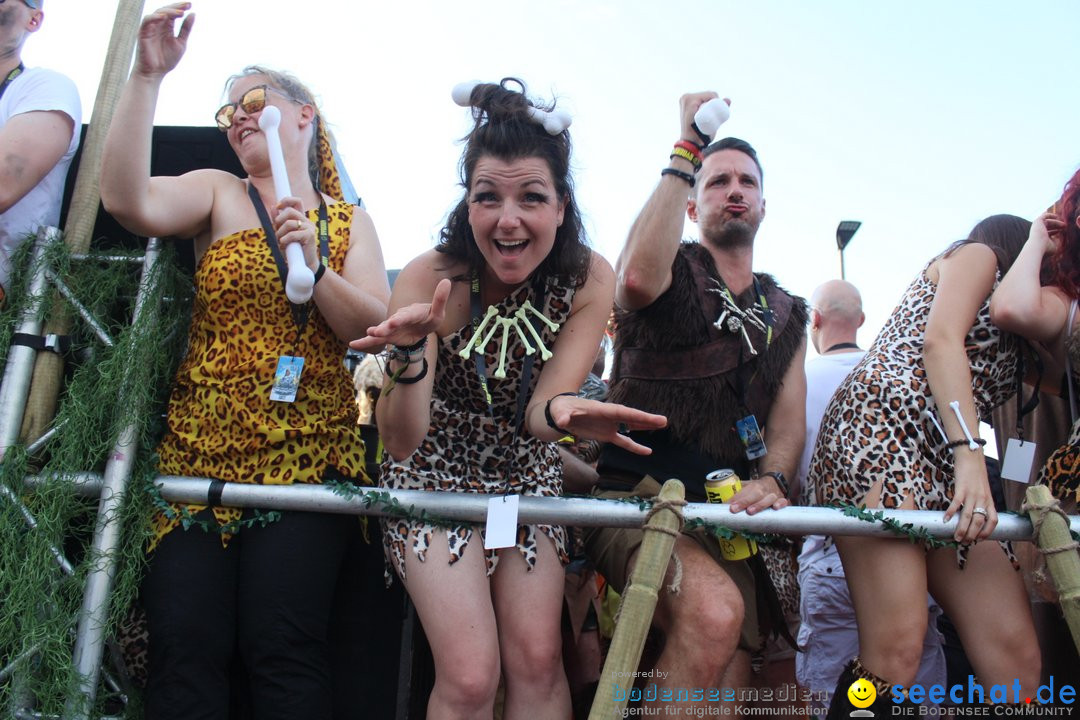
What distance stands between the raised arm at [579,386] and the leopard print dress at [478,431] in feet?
0.21

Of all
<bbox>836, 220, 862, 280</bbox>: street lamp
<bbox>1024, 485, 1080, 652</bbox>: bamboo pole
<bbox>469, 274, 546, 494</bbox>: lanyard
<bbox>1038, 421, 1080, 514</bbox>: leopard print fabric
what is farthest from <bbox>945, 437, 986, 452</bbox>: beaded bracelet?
<bbox>836, 220, 862, 280</bbox>: street lamp

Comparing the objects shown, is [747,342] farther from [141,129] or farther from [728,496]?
[141,129]

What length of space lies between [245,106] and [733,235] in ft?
6.20

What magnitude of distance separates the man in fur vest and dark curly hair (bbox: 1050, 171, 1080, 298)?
90 cm

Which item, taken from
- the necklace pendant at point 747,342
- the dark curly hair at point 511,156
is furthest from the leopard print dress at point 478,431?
the necklace pendant at point 747,342

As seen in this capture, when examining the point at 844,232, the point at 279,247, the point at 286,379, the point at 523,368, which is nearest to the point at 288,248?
the point at 279,247

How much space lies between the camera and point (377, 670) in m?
2.84

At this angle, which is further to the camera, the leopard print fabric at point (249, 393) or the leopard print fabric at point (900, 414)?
the leopard print fabric at point (900, 414)

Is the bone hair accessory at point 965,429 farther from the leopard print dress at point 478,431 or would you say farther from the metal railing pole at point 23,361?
the metal railing pole at point 23,361

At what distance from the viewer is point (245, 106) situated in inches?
120

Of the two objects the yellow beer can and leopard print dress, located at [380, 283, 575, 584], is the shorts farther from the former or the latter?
leopard print dress, located at [380, 283, 575, 584]

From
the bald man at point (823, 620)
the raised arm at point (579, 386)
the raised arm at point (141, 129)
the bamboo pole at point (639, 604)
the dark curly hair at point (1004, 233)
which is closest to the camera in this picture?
the bamboo pole at point (639, 604)

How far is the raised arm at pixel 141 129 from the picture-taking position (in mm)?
2646

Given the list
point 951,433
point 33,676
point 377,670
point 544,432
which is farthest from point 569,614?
point 33,676
